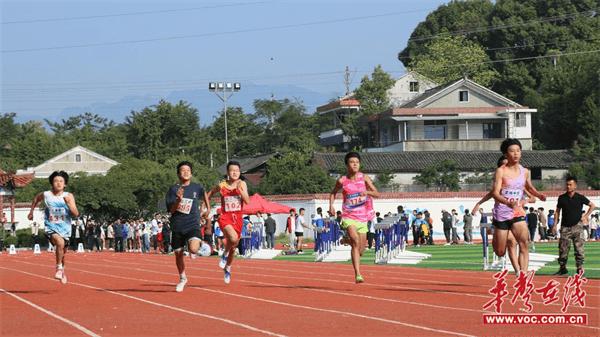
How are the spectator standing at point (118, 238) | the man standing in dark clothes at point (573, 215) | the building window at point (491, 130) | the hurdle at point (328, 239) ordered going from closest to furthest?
the man standing in dark clothes at point (573, 215) → the hurdle at point (328, 239) → the spectator standing at point (118, 238) → the building window at point (491, 130)

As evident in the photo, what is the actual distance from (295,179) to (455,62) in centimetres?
4324

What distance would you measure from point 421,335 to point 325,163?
6526 centimetres

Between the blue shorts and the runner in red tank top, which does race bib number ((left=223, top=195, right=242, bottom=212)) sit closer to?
the runner in red tank top

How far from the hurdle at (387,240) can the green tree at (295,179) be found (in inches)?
1565

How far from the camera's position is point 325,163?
76562 millimetres

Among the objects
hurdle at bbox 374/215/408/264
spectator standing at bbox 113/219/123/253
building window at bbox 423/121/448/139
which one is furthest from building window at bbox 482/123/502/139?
hurdle at bbox 374/215/408/264

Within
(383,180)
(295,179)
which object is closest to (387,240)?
(295,179)

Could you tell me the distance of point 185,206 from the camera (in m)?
17.2

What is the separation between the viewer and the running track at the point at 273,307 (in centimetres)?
1198

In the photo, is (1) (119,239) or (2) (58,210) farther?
(1) (119,239)

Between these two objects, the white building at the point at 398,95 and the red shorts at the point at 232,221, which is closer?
the red shorts at the point at 232,221

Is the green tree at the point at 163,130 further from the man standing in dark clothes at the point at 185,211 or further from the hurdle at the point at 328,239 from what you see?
the man standing in dark clothes at the point at 185,211

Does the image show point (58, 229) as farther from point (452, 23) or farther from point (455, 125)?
point (452, 23)

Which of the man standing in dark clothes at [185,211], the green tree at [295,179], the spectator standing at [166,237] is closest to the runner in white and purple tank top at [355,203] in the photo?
the man standing in dark clothes at [185,211]
